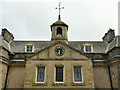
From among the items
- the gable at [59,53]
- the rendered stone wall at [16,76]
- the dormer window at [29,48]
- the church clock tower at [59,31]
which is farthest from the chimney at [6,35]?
the gable at [59,53]

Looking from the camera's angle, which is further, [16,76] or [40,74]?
[16,76]

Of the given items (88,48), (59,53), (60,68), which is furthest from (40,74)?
(88,48)

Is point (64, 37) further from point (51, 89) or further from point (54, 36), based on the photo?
point (51, 89)

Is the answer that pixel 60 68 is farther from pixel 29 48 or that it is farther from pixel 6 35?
pixel 6 35

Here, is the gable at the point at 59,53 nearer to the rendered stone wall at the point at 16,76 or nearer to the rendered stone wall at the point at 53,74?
the rendered stone wall at the point at 53,74

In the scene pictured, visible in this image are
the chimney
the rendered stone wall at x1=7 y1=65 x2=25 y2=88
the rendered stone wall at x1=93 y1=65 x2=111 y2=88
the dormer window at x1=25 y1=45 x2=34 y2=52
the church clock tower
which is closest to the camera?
the rendered stone wall at x1=93 y1=65 x2=111 y2=88

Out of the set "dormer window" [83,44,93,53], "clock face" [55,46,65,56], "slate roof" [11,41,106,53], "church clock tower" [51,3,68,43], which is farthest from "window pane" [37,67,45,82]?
"dormer window" [83,44,93,53]

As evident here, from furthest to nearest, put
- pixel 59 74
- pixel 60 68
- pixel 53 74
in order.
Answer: pixel 60 68 < pixel 59 74 < pixel 53 74

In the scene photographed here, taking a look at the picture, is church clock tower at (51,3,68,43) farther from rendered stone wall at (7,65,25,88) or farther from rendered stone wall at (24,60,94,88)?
rendered stone wall at (7,65,25,88)

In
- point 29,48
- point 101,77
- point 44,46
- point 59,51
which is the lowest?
point 101,77

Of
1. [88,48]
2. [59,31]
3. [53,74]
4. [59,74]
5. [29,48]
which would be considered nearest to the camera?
[53,74]

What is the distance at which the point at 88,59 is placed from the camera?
58.9 feet

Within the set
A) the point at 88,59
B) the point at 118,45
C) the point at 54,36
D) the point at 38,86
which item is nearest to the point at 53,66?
the point at 38,86

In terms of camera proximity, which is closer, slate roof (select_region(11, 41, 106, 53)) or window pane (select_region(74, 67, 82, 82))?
window pane (select_region(74, 67, 82, 82))
